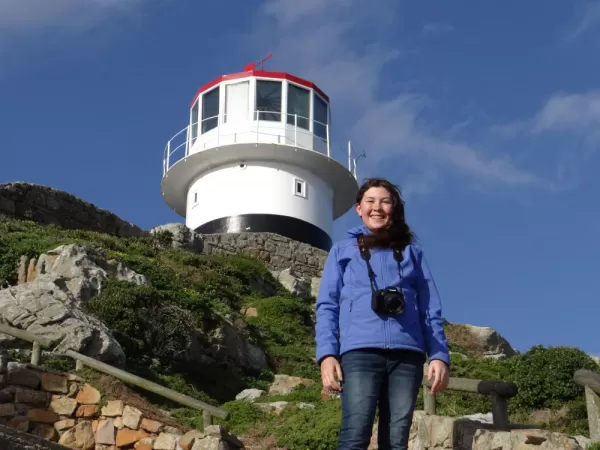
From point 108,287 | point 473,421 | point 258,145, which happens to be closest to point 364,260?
point 473,421

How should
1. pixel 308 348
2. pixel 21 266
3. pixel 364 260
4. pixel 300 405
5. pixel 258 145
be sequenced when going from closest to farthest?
pixel 364 260
pixel 300 405
pixel 21 266
pixel 308 348
pixel 258 145

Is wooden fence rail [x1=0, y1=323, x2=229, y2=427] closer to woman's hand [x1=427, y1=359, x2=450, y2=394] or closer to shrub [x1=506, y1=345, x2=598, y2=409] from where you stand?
shrub [x1=506, y1=345, x2=598, y2=409]

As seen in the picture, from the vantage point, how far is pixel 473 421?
25.1 feet

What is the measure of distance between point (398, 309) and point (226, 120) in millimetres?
22285

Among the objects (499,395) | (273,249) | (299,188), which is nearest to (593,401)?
(499,395)

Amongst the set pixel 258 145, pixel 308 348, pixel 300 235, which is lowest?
pixel 308 348

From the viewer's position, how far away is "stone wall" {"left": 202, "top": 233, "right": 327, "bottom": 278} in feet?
76.9

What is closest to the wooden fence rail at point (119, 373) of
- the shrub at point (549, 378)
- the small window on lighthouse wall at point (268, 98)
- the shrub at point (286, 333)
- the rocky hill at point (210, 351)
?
the rocky hill at point (210, 351)

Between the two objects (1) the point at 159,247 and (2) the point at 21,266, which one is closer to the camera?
(2) the point at 21,266

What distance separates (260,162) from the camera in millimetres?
25875

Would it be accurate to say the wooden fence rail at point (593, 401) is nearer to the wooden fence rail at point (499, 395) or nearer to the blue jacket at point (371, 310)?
the wooden fence rail at point (499, 395)

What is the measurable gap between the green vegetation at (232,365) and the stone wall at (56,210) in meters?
1.60

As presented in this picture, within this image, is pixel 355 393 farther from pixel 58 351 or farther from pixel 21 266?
pixel 21 266

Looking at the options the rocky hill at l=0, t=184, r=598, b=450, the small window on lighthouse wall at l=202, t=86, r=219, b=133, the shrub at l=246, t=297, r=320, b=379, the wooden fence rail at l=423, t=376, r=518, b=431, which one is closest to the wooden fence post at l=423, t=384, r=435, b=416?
the rocky hill at l=0, t=184, r=598, b=450
